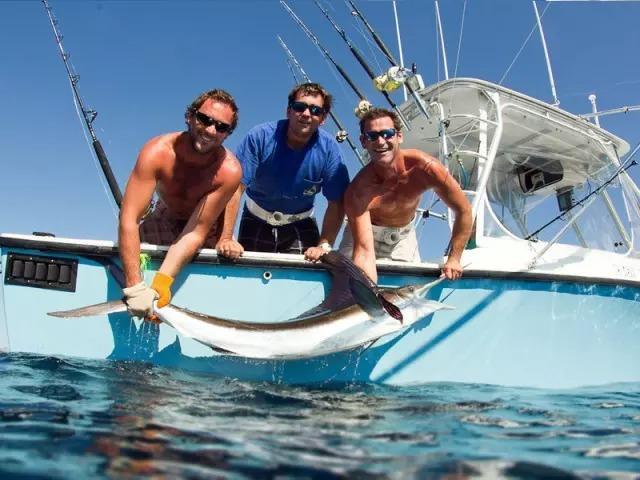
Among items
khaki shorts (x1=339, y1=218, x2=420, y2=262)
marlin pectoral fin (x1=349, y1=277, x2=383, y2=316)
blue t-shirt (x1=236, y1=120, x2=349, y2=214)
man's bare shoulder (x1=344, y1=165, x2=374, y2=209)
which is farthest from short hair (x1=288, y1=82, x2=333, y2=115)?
marlin pectoral fin (x1=349, y1=277, x2=383, y2=316)

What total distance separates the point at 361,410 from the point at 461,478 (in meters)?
1.18

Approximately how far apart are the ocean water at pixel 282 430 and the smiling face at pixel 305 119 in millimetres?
2289

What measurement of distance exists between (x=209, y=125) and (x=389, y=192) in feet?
5.94

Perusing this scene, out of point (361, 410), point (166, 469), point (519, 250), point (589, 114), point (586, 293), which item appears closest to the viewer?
point (166, 469)

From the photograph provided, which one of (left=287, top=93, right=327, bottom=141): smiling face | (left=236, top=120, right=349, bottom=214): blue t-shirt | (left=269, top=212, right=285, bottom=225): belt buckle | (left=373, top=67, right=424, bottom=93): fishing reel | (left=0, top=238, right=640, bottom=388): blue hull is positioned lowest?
(left=0, top=238, right=640, bottom=388): blue hull

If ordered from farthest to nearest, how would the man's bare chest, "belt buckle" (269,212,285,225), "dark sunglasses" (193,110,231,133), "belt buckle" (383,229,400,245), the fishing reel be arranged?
1. the fishing reel
2. "belt buckle" (269,212,285,225)
3. "belt buckle" (383,229,400,245)
4. the man's bare chest
5. "dark sunglasses" (193,110,231,133)

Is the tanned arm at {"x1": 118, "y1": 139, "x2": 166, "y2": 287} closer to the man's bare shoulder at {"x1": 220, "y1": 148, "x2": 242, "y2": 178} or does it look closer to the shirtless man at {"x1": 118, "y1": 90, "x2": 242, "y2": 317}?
the shirtless man at {"x1": 118, "y1": 90, "x2": 242, "y2": 317}

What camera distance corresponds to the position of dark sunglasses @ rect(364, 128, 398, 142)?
4.59 metres

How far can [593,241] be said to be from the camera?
705 cm

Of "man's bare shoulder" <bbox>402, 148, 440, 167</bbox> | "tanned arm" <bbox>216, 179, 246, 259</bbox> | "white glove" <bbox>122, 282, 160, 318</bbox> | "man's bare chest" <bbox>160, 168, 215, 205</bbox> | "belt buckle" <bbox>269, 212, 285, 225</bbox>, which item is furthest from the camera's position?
"belt buckle" <bbox>269, 212, 285, 225</bbox>

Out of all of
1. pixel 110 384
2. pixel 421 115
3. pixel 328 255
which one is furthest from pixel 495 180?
pixel 110 384

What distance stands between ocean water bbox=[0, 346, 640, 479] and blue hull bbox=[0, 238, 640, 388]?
13.6 inches

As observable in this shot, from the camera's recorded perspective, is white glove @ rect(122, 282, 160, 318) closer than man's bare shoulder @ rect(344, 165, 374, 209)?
Yes

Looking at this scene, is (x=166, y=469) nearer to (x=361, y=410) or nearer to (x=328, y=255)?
(x=361, y=410)
